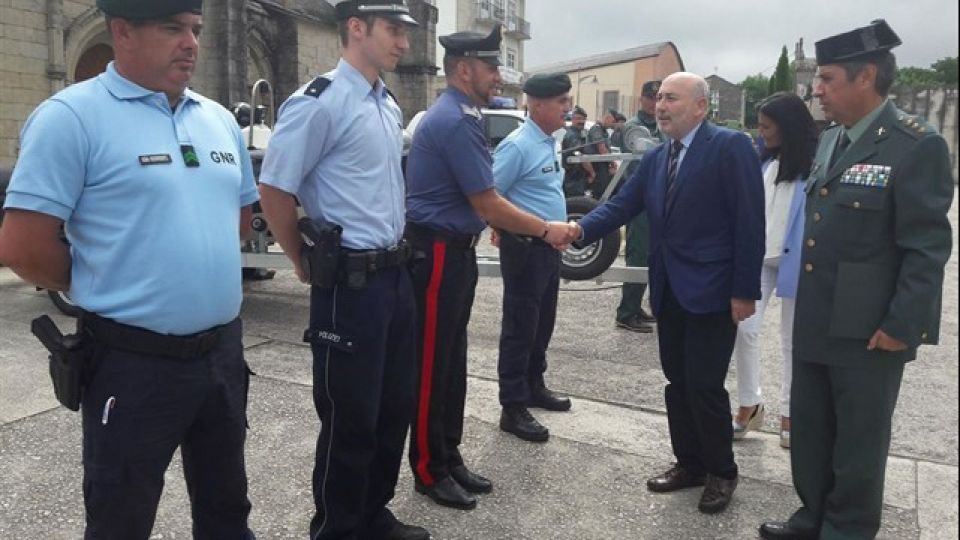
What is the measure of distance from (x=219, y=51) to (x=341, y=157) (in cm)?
1479

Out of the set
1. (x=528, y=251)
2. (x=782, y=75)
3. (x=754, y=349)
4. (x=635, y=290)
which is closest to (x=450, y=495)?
(x=528, y=251)

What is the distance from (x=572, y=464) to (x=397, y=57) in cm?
209

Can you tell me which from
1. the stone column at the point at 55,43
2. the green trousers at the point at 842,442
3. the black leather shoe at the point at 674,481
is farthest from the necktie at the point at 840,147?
the stone column at the point at 55,43

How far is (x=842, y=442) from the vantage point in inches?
105

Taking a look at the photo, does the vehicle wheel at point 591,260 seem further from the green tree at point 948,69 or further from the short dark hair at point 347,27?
the green tree at point 948,69

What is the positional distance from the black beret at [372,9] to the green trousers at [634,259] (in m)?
4.23

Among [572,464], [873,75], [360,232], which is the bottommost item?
[572,464]

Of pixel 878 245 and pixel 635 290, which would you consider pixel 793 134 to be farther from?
pixel 635 290

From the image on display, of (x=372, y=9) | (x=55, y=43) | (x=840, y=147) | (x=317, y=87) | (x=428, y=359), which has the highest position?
(x=55, y=43)

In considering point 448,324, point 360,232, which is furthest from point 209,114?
point 448,324

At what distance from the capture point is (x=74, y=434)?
3684mm

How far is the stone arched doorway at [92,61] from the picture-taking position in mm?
13031

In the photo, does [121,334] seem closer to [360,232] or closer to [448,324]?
[360,232]

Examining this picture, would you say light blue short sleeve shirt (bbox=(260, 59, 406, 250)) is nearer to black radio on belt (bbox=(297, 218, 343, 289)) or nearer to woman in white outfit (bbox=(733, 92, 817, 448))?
black radio on belt (bbox=(297, 218, 343, 289))
